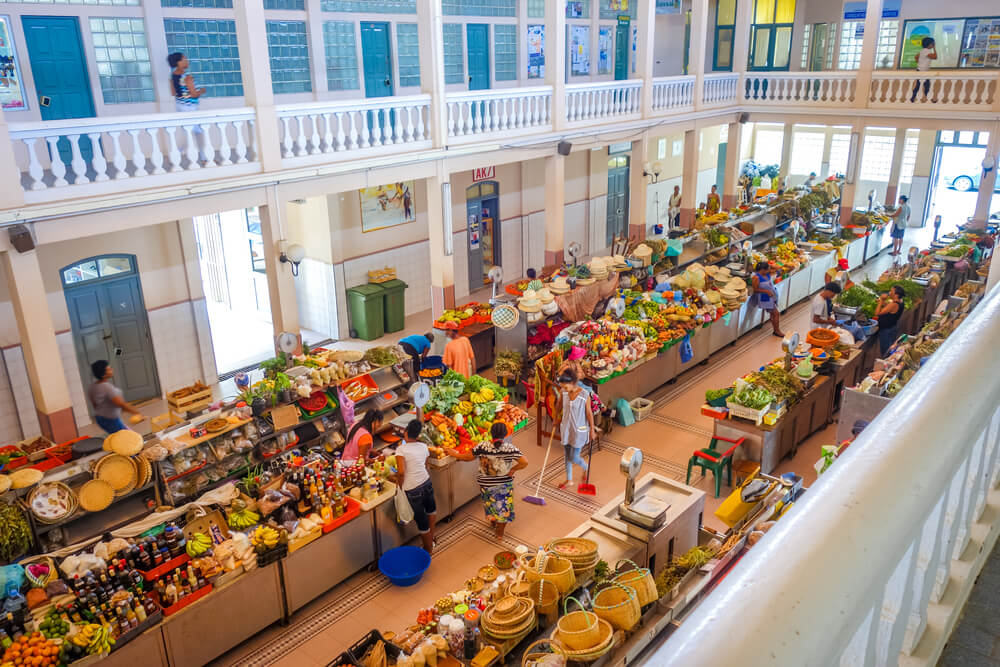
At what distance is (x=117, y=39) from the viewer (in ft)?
39.2

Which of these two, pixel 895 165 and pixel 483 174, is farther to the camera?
pixel 895 165

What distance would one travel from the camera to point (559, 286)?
1484 cm

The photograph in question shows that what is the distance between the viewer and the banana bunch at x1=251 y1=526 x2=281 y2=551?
26.3ft

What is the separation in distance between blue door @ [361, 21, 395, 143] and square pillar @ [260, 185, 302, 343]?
16.1ft

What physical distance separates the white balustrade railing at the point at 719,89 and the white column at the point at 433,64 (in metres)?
9.51

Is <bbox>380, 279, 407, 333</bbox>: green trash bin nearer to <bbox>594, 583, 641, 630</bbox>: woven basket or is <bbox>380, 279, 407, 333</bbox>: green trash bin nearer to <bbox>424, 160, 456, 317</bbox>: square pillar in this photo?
<bbox>424, 160, 456, 317</bbox>: square pillar

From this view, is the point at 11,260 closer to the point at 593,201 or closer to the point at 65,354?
the point at 65,354

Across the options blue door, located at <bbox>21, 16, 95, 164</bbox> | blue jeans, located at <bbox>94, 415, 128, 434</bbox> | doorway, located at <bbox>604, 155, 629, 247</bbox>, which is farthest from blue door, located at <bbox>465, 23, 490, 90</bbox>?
blue jeans, located at <bbox>94, 415, 128, 434</bbox>

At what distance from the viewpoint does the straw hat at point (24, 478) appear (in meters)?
8.20

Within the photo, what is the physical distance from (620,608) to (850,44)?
23.7m

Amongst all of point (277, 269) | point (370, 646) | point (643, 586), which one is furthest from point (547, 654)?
point (277, 269)

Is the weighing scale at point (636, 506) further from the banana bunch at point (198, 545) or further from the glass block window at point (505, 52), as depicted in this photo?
the glass block window at point (505, 52)

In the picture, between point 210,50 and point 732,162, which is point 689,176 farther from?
point 210,50

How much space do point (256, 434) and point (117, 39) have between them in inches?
268
